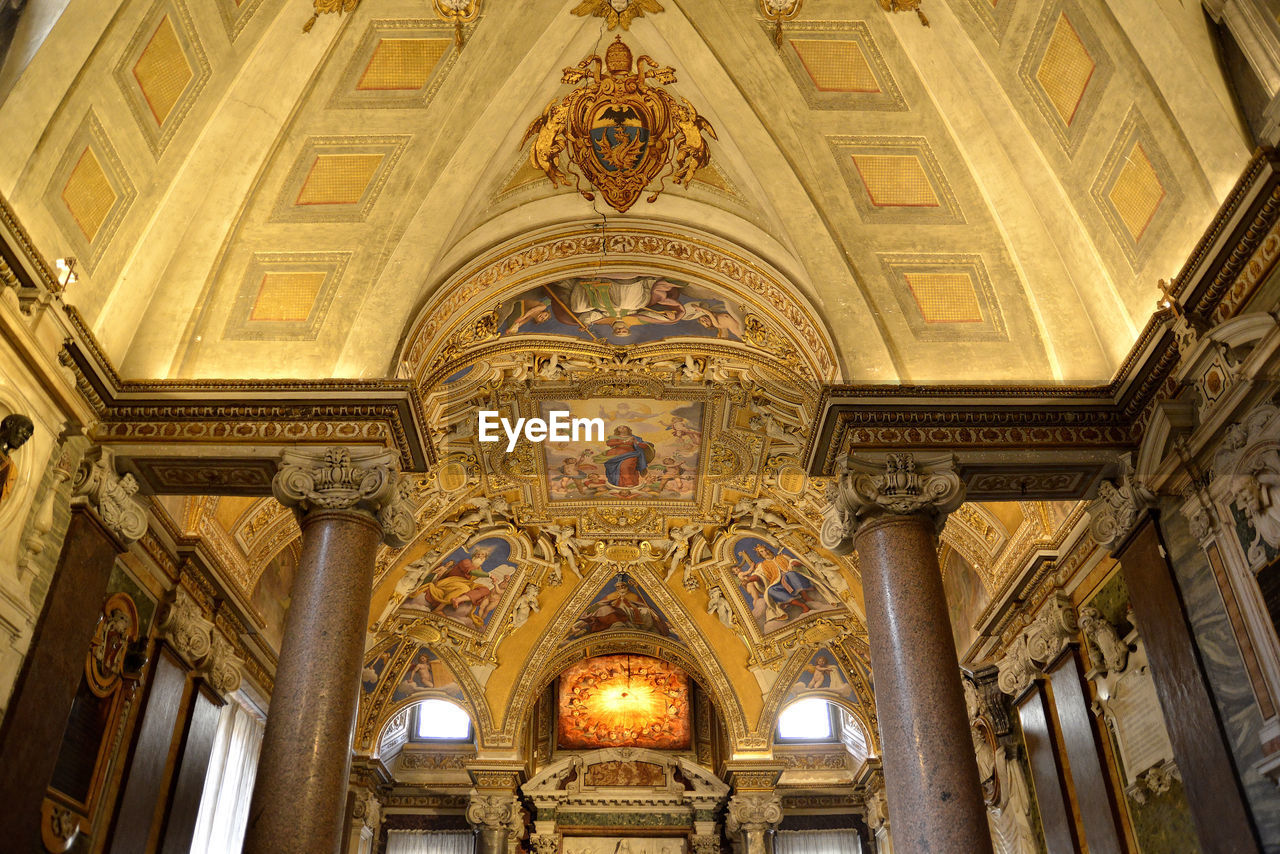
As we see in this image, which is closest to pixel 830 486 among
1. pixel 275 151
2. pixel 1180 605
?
pixel 1180 605

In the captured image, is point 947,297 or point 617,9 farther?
point 947,297

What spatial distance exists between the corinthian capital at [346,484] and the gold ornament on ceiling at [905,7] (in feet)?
19.7

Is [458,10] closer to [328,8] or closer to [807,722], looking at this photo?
[328,8]

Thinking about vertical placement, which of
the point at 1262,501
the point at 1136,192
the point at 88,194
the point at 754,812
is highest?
the point at 1136,192

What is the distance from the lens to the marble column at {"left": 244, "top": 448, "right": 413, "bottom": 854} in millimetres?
7250

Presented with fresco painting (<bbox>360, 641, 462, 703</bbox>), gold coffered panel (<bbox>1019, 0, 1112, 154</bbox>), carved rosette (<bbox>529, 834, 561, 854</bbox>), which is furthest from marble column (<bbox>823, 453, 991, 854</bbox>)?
carved rosette (<bbox>529, 834, 561, 854</bbox>)

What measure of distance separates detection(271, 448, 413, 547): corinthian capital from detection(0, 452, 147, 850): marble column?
1.45 meters

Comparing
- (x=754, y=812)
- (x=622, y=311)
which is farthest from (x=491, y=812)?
(x=622, y=311)

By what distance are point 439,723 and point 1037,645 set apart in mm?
13543

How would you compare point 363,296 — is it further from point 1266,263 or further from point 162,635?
point 1266,263

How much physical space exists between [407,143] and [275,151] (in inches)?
48.7

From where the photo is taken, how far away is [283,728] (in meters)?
7.54

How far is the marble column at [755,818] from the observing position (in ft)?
66.0

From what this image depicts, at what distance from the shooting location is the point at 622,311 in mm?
13102
